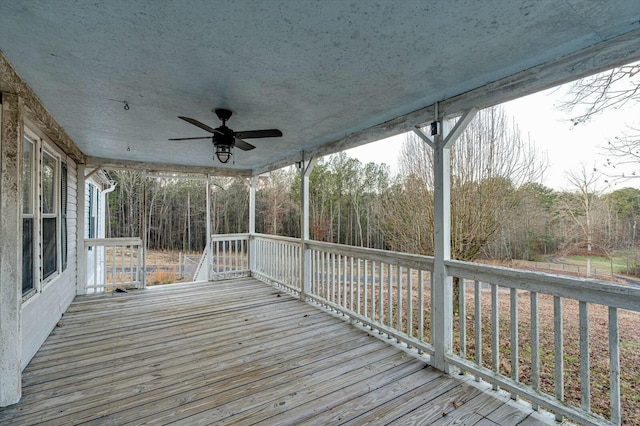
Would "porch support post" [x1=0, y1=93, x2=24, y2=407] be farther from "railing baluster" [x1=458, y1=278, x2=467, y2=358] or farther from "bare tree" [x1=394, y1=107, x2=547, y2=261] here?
"bare tree" [x1=394, y1=107, x2=547, y2=261]

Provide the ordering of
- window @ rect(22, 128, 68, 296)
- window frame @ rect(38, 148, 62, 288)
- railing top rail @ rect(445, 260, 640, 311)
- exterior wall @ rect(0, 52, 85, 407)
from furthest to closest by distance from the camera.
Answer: window frame @ rect(38, 148, 62, 288), window @ rect(22, 128, 68, 296), exterior wall @ rect(0, 52, 85, 407), railing top rail @ rect(445, 260, 640, 311)

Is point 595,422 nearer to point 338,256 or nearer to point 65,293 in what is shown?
point 338,256

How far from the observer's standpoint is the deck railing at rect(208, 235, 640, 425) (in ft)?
6.15

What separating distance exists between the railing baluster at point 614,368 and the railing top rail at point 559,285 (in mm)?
94

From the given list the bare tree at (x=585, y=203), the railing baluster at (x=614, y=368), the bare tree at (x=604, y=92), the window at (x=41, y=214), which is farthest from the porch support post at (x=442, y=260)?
the window at (x=41, y=214)

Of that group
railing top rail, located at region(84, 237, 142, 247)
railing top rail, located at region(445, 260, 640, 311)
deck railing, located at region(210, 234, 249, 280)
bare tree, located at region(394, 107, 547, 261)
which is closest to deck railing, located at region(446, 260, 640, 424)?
railing top rail, located at region(445, 260, 640, 311)

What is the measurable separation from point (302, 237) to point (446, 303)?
Answer: 106 inches

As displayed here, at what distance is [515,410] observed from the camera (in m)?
2.11

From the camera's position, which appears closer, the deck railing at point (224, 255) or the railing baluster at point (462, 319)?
the railing baluster at point (462, 319)

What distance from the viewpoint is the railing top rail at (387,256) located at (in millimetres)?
2969

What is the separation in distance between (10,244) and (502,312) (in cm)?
704

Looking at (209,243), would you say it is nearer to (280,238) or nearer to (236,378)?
(280,238)

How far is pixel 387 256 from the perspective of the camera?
133 inches

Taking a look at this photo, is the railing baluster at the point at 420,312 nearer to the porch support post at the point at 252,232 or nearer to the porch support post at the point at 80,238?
the porch support post at the point at 252,232
